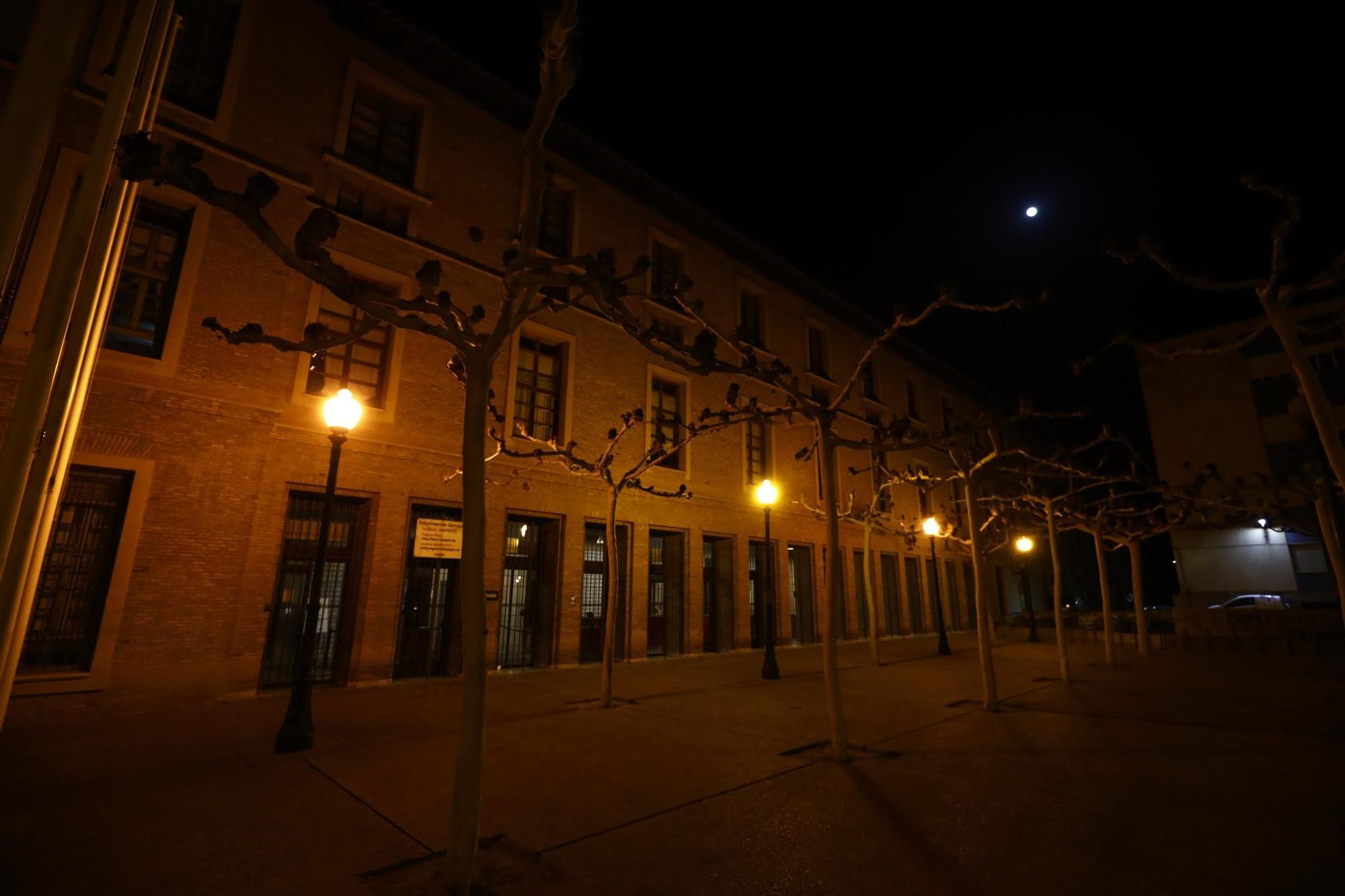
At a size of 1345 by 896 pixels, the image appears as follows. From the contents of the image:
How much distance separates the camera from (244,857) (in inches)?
167

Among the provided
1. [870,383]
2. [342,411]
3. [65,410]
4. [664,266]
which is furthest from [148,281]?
[870,383]

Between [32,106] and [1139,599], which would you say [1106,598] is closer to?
[1139,599]

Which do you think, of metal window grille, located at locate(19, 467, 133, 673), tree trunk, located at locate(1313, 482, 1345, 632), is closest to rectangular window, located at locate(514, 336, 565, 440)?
metal window grille, located at locate(19, 467, 133, 673)

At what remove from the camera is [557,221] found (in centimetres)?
1680

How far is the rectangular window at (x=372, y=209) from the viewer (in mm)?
12922

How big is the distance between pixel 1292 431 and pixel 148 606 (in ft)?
146

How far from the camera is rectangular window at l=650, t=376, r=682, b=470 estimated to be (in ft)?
57.9

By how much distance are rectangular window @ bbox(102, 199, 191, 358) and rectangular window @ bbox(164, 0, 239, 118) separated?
2.09 m

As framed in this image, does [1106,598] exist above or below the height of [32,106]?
below

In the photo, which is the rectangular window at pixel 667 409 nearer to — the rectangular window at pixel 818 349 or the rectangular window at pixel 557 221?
the rectangular window at pixel 557 221

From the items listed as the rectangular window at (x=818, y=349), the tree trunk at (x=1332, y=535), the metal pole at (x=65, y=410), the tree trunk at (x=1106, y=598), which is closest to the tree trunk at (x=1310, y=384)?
the tree trunk at (x=1332, y=535)

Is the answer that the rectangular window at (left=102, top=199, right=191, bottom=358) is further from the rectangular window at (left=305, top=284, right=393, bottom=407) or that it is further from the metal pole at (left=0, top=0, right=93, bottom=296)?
the metal pole at (left=0, top=0, right=93, bottom=296)

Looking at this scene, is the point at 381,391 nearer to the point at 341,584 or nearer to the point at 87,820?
the point at 341,584

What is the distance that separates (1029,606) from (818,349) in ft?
44.6
